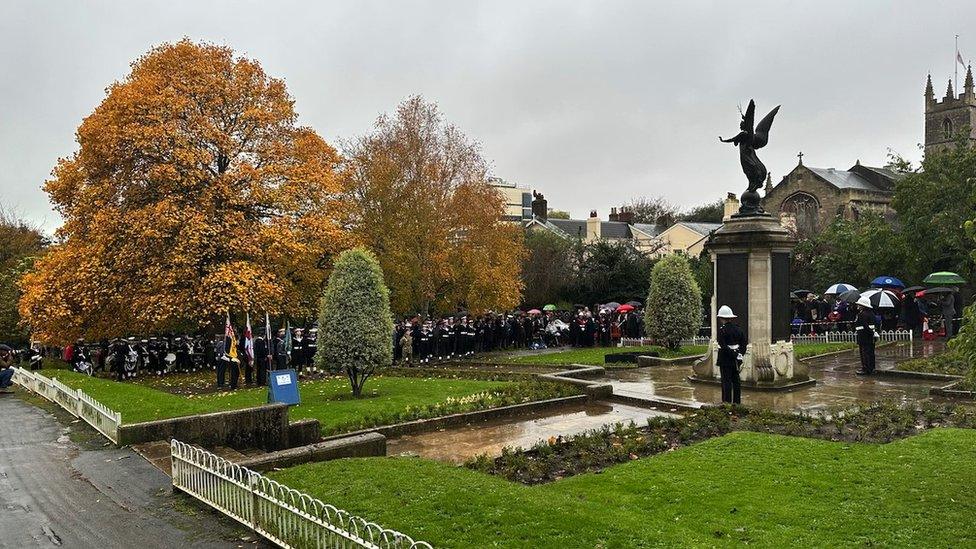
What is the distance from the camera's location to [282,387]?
14.2 meters

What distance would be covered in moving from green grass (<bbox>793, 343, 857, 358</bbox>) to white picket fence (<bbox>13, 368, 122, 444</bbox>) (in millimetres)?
20379

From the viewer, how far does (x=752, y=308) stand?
16.8m

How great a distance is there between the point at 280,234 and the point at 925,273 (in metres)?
29.7

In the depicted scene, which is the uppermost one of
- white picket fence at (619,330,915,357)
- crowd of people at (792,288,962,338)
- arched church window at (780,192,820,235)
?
arched church window at (780,192,820,235)

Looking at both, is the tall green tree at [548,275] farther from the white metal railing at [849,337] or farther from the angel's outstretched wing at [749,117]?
the angel's outstretched wing at [749,117]

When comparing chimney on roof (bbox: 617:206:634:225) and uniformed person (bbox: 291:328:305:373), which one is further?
chimney on roof (bbox: 617:206:634:225)

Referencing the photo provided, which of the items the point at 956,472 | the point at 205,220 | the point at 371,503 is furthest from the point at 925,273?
the point at 371,503

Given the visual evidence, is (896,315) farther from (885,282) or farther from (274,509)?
(274,509)

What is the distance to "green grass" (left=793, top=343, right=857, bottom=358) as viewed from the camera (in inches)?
944

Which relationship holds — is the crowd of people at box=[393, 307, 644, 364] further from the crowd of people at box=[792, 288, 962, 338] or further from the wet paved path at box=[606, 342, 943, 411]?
the wet paved path at box=[606, 342, 943, 411]

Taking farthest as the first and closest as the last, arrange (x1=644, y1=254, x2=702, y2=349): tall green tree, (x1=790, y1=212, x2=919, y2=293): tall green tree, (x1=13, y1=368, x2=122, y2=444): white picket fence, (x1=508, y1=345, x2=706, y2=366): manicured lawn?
(x1=790, y1=212, x2=919, y2=293): tall green tree < (x1=644, y1=254, x2=702, y2=349): tall green tree < (x1=508, y1=345, x2=706, y2=366): manicured lawn < (x1=13, y1=368, x2=122, y2=444): white picket fence

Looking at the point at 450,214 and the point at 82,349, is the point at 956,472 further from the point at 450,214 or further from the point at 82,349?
the point at 82,349

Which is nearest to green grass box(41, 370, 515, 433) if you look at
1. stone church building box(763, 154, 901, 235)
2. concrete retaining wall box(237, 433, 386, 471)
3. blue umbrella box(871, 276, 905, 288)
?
concrete retaining wall box(237, 433, 386, 471)

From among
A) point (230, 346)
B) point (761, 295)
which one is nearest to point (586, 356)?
point (761, 295)
